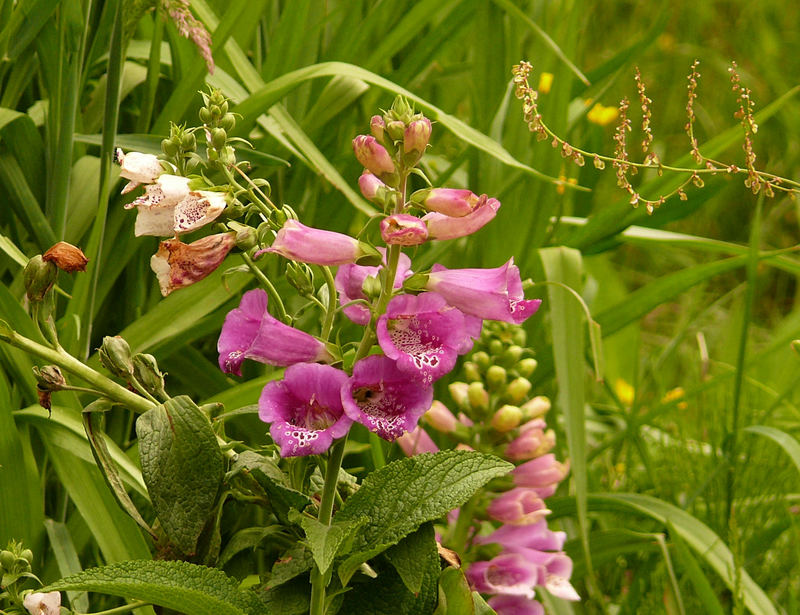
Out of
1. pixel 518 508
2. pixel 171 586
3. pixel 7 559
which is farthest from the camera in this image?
pixel 518 508

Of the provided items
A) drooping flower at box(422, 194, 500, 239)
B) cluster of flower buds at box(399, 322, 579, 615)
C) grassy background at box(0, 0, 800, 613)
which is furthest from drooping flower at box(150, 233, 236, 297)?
cluster of flower buds at box(399, 322, 579, 615)

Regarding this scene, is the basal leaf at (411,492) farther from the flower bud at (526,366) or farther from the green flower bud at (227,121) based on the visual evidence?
the flower bud at (526,366)

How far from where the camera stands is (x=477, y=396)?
2.80ft

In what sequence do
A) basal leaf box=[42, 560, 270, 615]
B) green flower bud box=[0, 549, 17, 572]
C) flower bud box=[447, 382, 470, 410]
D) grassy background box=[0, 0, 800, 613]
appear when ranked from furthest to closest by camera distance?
flower bud box=[447, 382, 470, 410] → grassy background box=[0, 0, 800, 613] → green flower bud box=[0, 549, 17, 572] → basal leaf box=[42, 560, 270, 615]

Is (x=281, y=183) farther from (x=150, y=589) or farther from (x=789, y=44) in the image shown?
(x=789, y=44)

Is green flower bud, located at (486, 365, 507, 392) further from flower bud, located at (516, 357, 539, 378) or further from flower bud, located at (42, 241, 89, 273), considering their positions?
flower bud, located at (42, 241, 89, 273)

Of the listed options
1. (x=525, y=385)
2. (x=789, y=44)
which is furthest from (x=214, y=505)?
(x=789, y=44)

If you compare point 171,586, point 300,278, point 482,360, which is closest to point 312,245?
point 300,278

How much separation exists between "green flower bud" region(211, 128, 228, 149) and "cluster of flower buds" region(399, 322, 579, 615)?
343 millimetres

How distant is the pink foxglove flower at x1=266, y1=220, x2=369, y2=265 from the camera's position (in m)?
0.50

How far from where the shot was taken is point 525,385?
836mm

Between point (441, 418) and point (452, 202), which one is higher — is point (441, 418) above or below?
below

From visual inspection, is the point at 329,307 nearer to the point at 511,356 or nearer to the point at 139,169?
the point at 139,169

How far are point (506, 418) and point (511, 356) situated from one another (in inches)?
2.0
